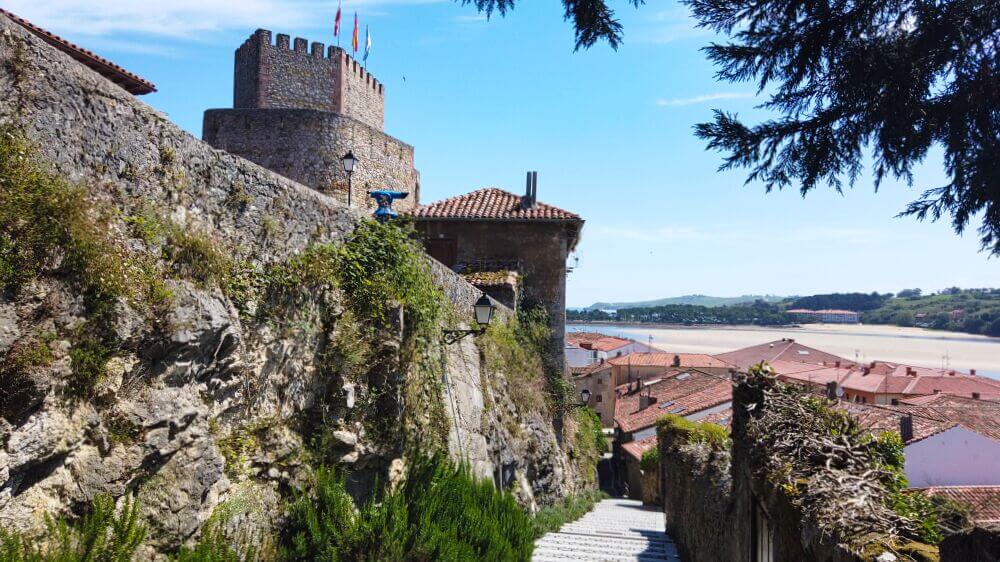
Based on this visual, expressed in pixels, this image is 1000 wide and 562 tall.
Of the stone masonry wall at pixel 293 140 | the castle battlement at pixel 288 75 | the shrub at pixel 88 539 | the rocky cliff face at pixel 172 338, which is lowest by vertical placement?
the shrub at pixel 88 539

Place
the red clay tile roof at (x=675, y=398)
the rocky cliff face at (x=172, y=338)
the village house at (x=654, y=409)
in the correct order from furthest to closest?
the red clay tile roof at (x=675, y=398) → the village house at (x=654, y=409) → the rocky cliff face at (x=172, y=338)

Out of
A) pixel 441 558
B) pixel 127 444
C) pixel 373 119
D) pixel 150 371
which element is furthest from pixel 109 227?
pixel 373 119

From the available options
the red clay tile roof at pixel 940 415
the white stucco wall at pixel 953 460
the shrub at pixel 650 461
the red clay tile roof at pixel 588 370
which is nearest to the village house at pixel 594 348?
the red clay tile roof at pixel 588 370

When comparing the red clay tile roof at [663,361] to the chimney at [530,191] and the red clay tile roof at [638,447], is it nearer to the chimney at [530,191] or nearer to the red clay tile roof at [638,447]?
the red clay tile roof at [638,447]

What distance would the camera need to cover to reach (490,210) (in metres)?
18.8

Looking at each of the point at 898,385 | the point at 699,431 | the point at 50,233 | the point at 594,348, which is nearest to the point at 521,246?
the point at 699,431

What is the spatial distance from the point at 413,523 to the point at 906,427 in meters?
19.4

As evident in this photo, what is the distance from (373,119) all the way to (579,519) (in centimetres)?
1741

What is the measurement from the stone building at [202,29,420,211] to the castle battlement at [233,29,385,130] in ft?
0.11

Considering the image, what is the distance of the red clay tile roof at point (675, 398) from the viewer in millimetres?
30609

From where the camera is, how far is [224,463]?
15.9ft

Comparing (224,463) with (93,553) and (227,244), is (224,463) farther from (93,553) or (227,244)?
(227,244)

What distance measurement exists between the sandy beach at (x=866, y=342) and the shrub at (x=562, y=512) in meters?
72.5

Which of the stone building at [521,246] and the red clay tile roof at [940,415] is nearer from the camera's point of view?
the stone building at [521,246]
